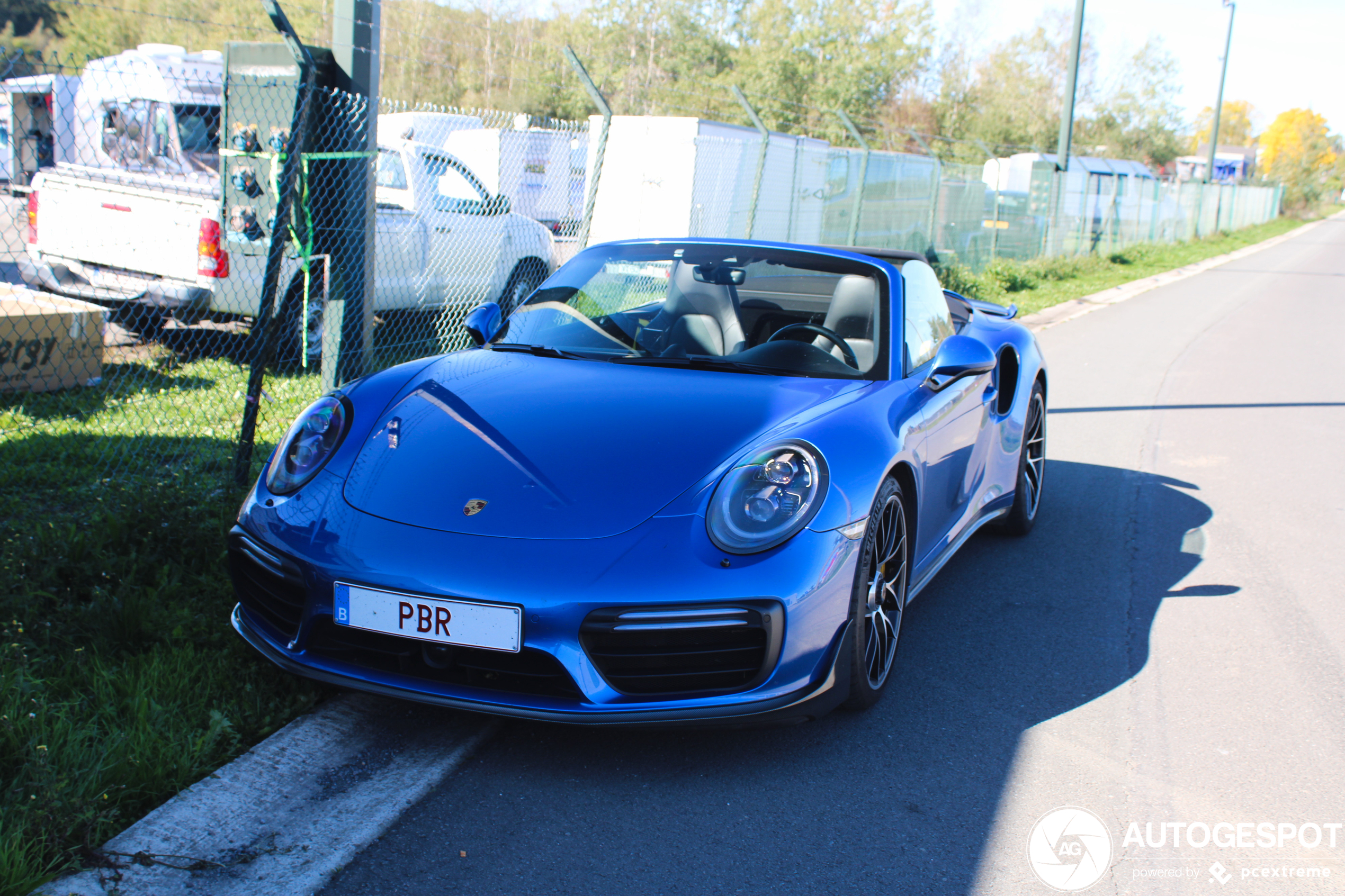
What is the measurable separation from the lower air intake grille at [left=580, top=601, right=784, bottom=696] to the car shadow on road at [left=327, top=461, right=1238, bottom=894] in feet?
0.97

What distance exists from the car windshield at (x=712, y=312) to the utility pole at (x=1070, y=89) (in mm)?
15612

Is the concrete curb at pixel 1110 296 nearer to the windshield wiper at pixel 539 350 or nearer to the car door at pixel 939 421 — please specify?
the car door at pixel 939 421

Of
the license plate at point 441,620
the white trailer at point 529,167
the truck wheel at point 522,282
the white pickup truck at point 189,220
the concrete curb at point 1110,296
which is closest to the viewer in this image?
the license plate at point 441,620

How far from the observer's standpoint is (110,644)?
3078 millimetres

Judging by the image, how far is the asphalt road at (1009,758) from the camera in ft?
7.62

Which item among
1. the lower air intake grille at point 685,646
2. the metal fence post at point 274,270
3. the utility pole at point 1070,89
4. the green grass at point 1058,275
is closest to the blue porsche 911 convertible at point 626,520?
the lower air intake grille at point 685,646

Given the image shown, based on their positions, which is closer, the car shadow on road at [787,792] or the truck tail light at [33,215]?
the car shadow on road at [787,792]

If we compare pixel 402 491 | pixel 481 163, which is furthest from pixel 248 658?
pixel 481 163

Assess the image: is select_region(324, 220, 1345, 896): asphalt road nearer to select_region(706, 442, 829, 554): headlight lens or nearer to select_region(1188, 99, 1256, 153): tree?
select_region(706, 442, 829, 554): headlight lens

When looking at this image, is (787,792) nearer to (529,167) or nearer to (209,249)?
(209,249)

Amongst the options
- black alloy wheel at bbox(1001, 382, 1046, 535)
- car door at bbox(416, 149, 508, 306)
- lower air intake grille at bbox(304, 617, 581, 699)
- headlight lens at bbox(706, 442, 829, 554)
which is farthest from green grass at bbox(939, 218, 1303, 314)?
lower air intake grille at bbox(304, 617, 581, 699)

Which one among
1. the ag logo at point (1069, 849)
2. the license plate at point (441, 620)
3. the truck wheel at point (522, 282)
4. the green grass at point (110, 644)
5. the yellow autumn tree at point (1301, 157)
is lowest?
the ag logo at point (1069, 849)

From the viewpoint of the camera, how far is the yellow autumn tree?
276 ft

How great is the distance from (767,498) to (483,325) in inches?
67.0
